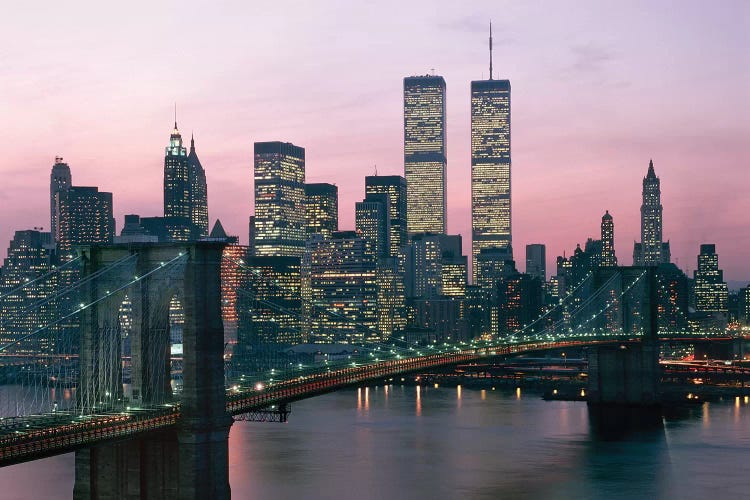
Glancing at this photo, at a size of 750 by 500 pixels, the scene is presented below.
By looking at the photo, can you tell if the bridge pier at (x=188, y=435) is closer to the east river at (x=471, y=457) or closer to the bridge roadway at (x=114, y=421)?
the bridge roadway at (x=114, y=421)

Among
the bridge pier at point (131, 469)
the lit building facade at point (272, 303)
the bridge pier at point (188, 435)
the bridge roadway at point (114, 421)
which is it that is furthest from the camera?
the lit building facade at point (272, 303)

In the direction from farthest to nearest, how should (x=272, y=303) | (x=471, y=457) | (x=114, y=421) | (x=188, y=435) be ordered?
(x=272, y=303) → (x=471, y=457) → (x=188, y=435) → (x=114, y=421)

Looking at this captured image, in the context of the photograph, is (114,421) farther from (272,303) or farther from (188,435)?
(272,303)

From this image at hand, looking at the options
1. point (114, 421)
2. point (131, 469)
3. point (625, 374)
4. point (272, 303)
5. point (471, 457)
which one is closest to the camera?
point (114, 421)

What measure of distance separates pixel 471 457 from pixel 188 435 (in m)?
26.8

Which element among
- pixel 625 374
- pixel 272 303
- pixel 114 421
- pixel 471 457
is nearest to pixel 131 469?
pixel 114 421

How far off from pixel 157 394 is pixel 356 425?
1500 inches

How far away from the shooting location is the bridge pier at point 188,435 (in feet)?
142

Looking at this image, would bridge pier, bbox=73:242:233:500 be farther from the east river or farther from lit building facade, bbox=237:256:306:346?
lit building facade, bbox=237:256:306:346

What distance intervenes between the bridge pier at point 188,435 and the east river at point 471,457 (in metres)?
9.97

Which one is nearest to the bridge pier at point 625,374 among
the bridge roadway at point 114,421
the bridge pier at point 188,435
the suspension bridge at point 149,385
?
the bridge roadway at point 114,421

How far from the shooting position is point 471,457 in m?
66.9

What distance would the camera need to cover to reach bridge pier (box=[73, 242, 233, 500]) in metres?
43.2

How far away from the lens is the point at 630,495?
56.3m
